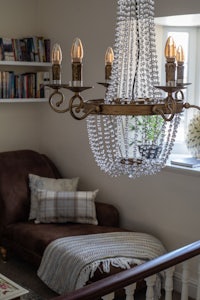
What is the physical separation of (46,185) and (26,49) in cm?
138

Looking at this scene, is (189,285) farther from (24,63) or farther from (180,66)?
(24,63)

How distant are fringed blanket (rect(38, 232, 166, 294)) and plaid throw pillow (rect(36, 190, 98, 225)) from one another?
35 centimetres

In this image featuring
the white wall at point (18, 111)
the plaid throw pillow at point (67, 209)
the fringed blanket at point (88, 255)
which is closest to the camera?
the fringed blanket at point (88, 255)

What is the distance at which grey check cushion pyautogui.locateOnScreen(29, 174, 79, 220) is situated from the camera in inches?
171

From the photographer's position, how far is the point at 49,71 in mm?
4887

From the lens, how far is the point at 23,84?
473cm

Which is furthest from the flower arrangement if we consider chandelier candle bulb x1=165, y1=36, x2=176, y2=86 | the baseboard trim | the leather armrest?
chandelier candle bulb x1=165, y1=36, x2=176, y2=86

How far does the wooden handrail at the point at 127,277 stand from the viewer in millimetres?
1655

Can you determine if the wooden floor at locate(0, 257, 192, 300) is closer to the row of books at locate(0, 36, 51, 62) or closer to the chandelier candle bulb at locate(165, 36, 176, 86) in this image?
the row of books at locate(0, 36, 51, 62)

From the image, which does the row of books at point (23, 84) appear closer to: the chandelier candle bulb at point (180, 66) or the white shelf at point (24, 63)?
the white shelf at point (24, 63)

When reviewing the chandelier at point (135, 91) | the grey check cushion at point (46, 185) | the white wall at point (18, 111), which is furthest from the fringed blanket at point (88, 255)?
the white wall at point (18, 111)

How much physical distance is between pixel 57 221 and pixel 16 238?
38 centimetres

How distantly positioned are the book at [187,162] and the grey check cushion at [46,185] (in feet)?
3.39

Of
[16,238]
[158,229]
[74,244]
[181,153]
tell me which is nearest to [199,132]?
[181,153]
